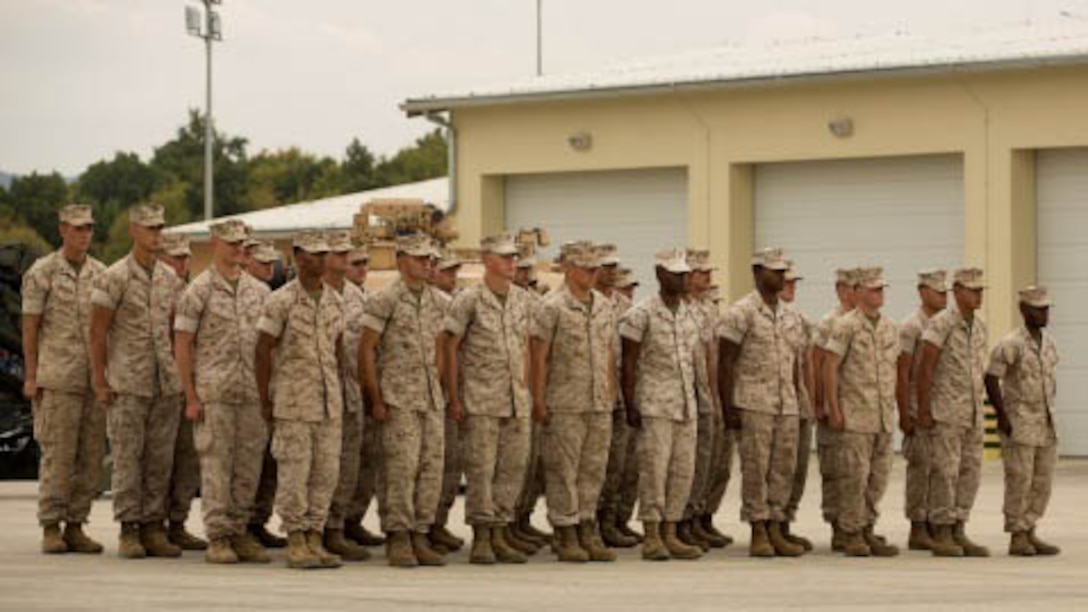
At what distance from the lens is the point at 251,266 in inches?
709

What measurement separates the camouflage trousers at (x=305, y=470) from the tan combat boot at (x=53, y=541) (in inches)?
65.6

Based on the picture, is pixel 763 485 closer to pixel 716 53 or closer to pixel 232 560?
pixel 232 560

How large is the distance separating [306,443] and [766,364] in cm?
327

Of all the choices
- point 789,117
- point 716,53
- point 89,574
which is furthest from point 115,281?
point 716,53

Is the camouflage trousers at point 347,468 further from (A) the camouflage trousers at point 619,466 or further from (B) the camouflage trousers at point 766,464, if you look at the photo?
(B) the camouflage trousers at point 766,464

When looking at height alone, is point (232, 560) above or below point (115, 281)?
below

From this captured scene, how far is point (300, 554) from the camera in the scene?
16.4 m

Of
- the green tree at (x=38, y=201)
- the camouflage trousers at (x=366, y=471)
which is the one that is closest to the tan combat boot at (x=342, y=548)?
the camouflage trousers at (x=366, y=471)

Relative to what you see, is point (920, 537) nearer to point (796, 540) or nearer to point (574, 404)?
point (796, 540)

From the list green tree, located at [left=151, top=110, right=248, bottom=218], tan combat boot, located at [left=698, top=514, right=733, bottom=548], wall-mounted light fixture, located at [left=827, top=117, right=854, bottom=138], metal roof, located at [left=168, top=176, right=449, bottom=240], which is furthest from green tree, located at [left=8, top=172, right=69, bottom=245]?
tan combat boot, located at [left=698, top=514, right=733, bottom=548]

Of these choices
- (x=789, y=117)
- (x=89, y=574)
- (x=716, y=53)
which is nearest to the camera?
(x=89, y=574)

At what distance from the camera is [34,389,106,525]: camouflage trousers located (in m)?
17.4

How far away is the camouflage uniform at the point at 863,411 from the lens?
1847cm

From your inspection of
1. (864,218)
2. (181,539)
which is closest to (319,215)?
(864,218)
